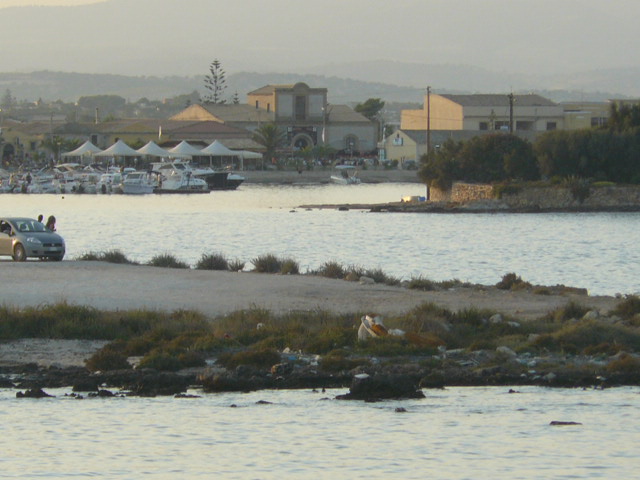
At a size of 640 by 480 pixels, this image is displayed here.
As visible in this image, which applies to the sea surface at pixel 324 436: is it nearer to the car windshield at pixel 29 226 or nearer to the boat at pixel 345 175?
the car windshield at pixel 29 226

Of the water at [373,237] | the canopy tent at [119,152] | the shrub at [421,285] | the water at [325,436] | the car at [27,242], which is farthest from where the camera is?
the canopy tent at [119,152]

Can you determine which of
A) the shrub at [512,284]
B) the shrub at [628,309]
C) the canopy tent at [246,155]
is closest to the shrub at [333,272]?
the shrub at [512,284]

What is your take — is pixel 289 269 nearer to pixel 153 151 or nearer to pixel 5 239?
pixel 5 239

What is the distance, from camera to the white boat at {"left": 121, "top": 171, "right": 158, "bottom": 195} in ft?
381

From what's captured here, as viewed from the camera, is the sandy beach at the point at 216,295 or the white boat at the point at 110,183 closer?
the sandy beach at the point at 216,295

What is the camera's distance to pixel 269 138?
145m

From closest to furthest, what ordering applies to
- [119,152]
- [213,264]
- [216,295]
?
[216,295]
[213,264]
[119,152]

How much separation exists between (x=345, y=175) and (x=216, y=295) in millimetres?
107413

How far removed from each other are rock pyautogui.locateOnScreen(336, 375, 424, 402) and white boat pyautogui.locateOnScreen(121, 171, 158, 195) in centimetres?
9677

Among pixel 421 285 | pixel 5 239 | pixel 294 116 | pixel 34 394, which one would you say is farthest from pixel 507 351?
pixel 294 116

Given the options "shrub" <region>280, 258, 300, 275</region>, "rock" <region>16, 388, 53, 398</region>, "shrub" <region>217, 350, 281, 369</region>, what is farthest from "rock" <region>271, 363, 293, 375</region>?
"shrub" <region>280, 258, 300, 275</region>

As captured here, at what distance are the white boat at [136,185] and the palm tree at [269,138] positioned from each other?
88.0 ft

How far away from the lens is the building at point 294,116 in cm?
15762

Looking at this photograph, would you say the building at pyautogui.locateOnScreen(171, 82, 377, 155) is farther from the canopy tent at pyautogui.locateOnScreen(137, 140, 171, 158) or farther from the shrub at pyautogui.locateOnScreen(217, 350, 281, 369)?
the shrub at pyautogui.locateOnScreen(217, 350, 281, 369)
